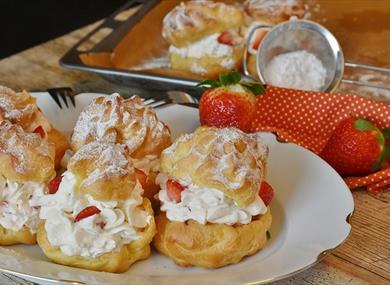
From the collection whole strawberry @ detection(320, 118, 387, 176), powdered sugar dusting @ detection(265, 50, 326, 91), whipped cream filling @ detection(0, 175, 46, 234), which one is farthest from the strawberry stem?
whipped cream filling @ detection(0, 175, 46, 234)

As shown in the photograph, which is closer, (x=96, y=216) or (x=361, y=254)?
(x=96, y=216)

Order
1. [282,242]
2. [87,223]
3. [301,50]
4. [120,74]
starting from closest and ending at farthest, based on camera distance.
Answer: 1. [87,223]
2. [282,242]
3. [120,74]
4. [301,50]

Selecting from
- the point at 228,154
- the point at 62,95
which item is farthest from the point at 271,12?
the point at 228,154

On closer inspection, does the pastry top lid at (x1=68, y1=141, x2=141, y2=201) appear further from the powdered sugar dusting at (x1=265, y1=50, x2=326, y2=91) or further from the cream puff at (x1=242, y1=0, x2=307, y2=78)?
the cream puff at (x1=242, y1=0, x2=307, y2=78)

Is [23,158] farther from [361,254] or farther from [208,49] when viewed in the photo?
[208,49]

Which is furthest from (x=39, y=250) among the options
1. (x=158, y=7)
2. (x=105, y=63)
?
(x=158, y=7)

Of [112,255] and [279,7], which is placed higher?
[112,255]
